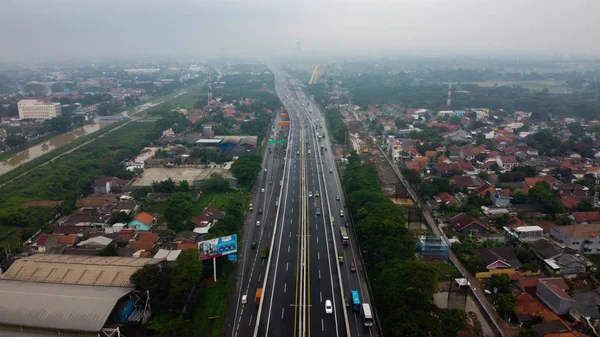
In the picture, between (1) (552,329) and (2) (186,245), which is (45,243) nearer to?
(2) (186,245)

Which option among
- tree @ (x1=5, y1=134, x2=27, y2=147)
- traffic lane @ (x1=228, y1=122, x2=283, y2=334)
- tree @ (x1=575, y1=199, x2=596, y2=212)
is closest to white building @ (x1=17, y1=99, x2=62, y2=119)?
tree @ (x1=5, y1=134, x2=27, y2=147)

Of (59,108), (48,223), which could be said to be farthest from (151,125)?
(48,223)

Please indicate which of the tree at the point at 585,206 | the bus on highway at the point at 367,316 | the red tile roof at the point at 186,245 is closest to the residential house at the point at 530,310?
the bus on highway at the point at 367,316

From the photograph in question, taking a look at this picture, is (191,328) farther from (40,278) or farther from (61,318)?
(40,278)

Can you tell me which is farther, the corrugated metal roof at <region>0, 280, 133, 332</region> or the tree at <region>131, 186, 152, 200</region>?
the tree at <region>131, 186, 152, 200</region>

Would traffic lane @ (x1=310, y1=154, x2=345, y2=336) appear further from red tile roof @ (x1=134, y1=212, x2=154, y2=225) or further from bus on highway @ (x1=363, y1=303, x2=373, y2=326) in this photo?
red tile roof @ (x1=134, y1=212, x2=154, y2=225)

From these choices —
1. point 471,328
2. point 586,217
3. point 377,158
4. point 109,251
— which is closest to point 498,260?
point 471,328
